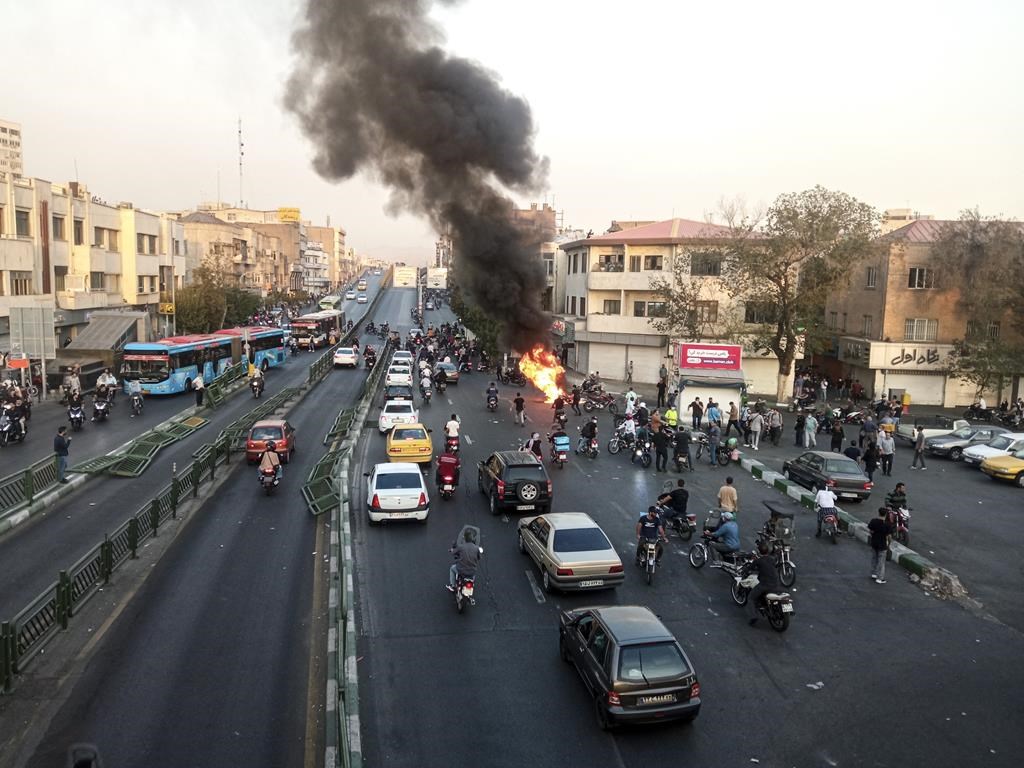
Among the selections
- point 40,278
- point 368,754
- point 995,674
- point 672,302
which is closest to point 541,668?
point 368,754

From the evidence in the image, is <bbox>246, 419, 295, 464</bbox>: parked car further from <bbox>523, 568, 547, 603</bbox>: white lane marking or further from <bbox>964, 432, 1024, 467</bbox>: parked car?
<bbox>964, 432, 1024, 467</bbox>: parked car

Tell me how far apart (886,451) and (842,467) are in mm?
4700

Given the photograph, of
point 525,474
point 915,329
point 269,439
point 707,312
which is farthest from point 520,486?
point 915,329

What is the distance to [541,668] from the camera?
36.3 feet

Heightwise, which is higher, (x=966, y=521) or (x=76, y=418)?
(x=76, y=418)

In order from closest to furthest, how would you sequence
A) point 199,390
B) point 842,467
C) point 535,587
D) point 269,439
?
point 535,587, point 842,467, point 269,439, point 199,390

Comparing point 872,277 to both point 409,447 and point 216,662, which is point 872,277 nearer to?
point 409,447

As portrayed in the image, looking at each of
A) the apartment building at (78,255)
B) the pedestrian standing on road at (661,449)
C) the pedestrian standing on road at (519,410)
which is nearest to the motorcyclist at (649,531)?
the pedestrian standing on road at (661,449)

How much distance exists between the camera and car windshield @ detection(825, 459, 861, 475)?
68.7ft

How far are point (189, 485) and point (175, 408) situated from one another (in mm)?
14842

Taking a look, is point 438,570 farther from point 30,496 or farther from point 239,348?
point 239,348

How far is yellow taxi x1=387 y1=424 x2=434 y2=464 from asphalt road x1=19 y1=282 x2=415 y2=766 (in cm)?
589

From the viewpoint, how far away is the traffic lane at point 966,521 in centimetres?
1484

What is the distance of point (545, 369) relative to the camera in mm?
38312
